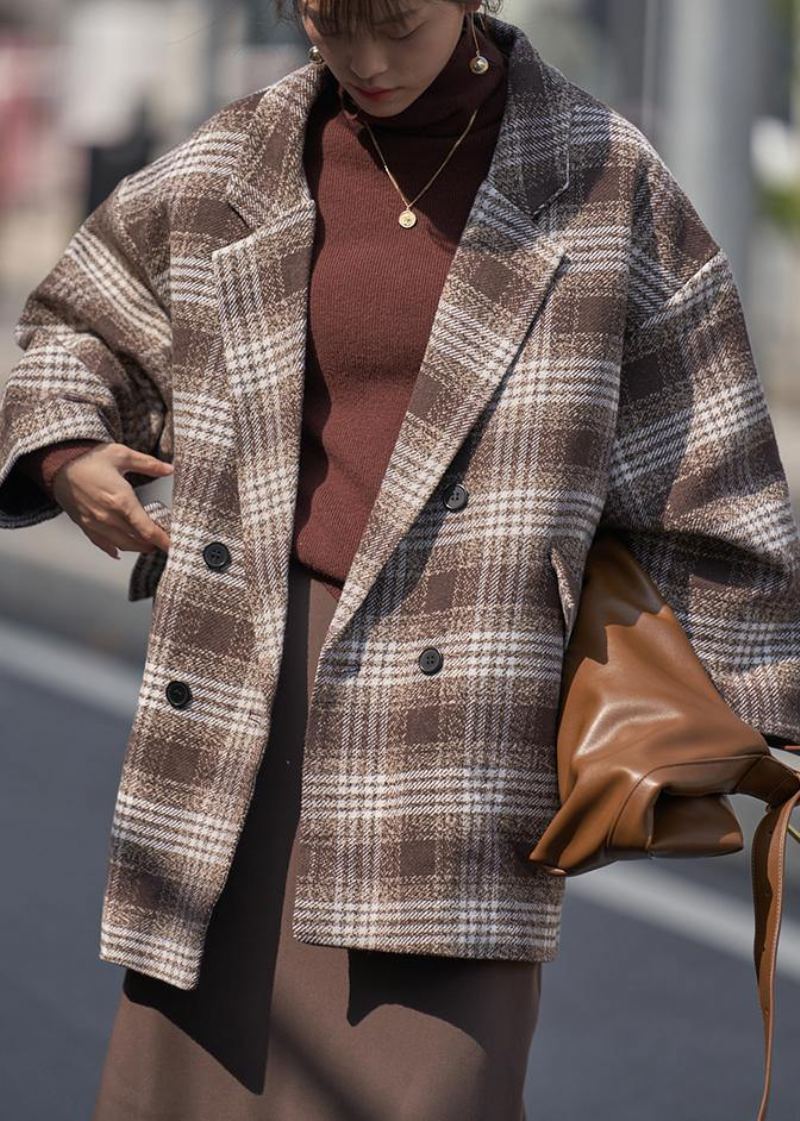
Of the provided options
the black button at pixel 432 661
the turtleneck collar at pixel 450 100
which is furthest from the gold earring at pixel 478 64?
the black button at pixel 432 661

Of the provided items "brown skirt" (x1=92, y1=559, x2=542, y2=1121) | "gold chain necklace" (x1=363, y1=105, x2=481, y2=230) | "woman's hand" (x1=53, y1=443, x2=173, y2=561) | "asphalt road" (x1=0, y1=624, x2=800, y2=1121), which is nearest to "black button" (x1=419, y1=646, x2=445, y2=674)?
"brown skirt" (x1=92, y1=559, x2=542, y2=1121)

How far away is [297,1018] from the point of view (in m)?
2.30

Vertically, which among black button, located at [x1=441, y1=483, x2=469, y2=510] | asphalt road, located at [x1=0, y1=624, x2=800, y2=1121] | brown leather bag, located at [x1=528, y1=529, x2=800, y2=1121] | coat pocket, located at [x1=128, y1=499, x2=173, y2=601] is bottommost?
asphalt road, located at [x1=0, y1=624, x2=800, y2=1121]

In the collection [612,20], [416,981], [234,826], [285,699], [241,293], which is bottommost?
[416,981]

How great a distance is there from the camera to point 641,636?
7.42 ft

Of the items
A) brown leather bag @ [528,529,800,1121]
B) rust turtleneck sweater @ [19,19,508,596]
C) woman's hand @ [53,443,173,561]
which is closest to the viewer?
brown leather bag @ [528,529,800,1121]

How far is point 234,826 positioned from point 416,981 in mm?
263

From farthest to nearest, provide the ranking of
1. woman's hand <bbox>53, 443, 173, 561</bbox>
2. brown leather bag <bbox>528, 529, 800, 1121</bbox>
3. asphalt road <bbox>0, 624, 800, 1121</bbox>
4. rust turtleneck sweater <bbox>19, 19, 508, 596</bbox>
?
asphalt road <bbox>0, 624, 800, 1121</bbox>
woman's hand <bbox>53, 443, 173, 561</bbox>
rust turtleneck sweater <bbox>19, 19, 508, 596</bbox>
brown leather bag <bbox>528, 529, 800, 1121</bbox>

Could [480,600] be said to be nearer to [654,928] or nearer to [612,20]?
[654,928]

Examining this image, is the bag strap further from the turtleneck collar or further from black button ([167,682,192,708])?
the turtleneck collar

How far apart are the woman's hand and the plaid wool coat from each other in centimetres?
3

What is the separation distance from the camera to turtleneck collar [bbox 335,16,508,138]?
2.26m

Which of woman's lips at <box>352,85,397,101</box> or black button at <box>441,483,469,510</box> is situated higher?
woman's lips at <box>352,85,397,101</box>

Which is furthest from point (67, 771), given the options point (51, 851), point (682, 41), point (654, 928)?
point (682, 41)
